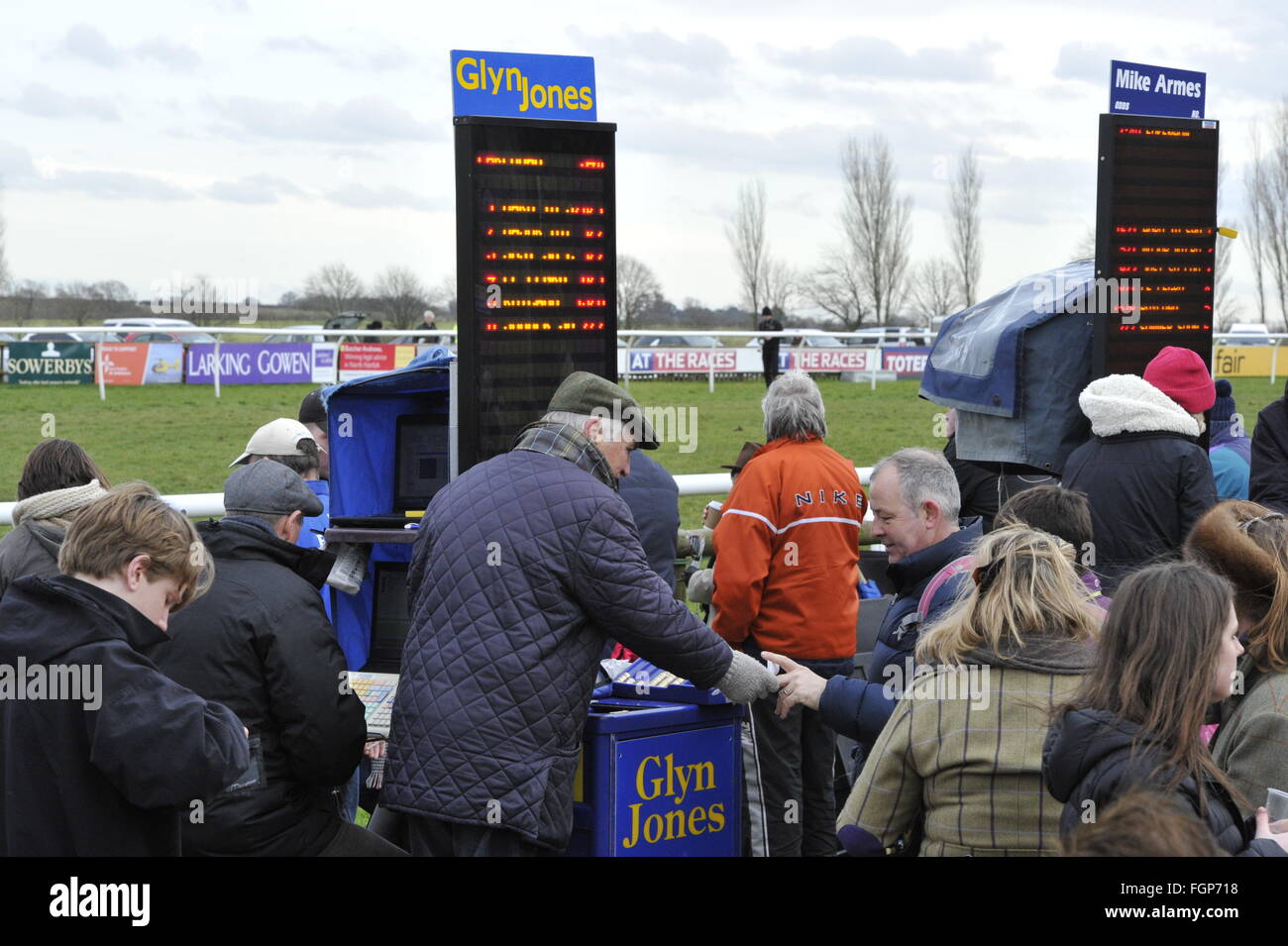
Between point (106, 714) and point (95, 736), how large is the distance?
0.05 meters

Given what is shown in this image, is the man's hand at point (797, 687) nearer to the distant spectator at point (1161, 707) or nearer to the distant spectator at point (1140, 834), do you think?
the distant spectator at point (1161, 707)

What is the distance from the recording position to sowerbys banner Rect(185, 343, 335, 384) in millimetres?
23547

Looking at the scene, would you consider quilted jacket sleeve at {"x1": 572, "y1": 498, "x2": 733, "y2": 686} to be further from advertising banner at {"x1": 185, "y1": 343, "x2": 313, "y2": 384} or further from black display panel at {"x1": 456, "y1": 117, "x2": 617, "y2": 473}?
advertising banner at {"x1": 185, "y1": 343, "x2": 313, "y2": 384}

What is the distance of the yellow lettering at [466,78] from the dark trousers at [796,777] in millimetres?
2510

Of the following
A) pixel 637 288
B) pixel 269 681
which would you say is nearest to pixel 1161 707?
pixel 269 681

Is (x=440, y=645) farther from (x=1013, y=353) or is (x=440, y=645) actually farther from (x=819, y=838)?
(x=1013, y=353)

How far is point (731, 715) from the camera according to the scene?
4.34 metres

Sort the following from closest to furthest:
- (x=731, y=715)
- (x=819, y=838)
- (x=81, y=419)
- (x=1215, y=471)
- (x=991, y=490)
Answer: (x=731, y=715) → (x=819, y=838) → (x=991, y=490) → (x=1215, y=471) → (x=81, y=419)

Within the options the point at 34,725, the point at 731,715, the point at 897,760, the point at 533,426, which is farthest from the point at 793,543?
the point at 34,725

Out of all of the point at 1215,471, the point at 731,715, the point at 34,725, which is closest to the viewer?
the point at 34,725

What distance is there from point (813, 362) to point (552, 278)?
21.8 meters

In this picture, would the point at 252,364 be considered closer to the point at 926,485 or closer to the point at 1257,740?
the point at 926,485

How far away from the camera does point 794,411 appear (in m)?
5.30

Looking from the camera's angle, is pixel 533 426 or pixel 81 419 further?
pixel 81 419
